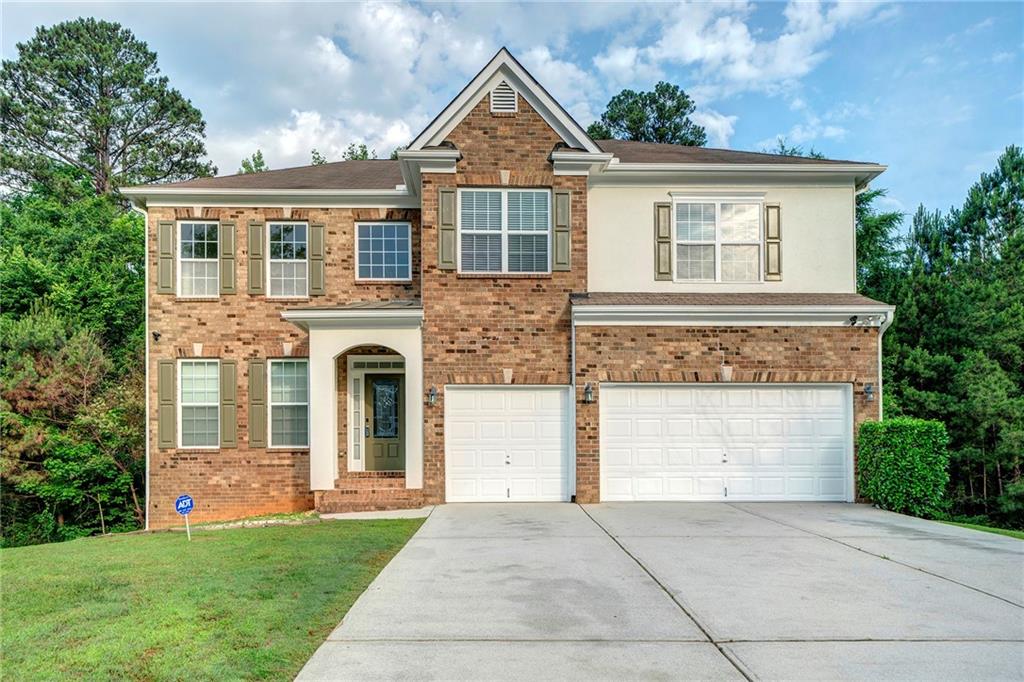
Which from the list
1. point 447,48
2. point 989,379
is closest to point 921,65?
point 989,379

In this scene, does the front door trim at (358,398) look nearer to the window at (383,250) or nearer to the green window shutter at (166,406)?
the window at (383,250)

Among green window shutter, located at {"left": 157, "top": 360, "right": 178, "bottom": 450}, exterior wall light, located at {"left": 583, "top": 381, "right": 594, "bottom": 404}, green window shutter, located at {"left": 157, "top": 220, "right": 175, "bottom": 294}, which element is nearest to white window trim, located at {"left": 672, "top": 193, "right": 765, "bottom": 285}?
exterior wall light, located at {"left": 583, "top": 381, "right": 594, "bottom": 404}

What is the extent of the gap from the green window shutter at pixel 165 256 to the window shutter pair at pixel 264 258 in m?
1.61

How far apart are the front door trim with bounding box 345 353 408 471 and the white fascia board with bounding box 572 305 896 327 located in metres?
4.08

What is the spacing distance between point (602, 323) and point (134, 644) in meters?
8.83

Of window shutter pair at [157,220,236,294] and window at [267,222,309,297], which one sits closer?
window shutter pair at [157,220,236,294]

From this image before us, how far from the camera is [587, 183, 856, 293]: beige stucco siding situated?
1298 cm

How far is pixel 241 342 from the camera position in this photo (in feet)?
43.2

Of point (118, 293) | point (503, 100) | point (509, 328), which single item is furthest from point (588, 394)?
point (118, 293)

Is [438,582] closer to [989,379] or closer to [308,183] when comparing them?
[308,183]

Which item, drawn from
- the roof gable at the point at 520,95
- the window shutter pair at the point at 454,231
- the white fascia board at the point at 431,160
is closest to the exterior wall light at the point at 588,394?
the window shutter pair at the point at 454,231

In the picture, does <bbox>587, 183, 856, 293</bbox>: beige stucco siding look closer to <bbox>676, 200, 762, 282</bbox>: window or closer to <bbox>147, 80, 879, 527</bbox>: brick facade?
<bbox>676, 200, 762, 282</bbox>: window

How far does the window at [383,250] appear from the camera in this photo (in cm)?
1345

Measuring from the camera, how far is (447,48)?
16516mm
